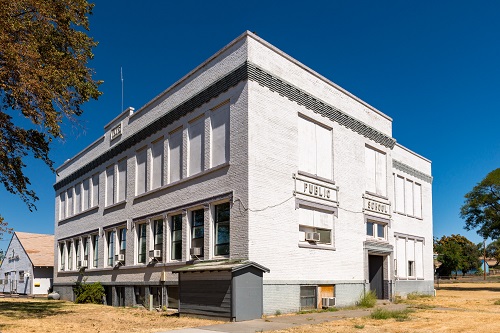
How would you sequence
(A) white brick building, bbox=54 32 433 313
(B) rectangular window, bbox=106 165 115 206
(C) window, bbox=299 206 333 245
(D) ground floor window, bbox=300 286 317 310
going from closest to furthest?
(A) white brick building, bbox=54 32 433 313 → (D) ground floor window, bbox=300 286 317 310 → (C) window, bbox=299 206 333 245 → (B) rectangular window, bbox=106 165 115 206

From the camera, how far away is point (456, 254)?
327 ft

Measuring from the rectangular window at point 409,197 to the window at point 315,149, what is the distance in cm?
1323

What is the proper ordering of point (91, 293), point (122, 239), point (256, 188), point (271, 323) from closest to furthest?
point (271, 323), point (256, 188), point (122, 239), point (91, 293)

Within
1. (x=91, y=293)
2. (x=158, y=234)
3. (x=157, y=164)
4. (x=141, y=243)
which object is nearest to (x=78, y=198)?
(x=91, y=293)

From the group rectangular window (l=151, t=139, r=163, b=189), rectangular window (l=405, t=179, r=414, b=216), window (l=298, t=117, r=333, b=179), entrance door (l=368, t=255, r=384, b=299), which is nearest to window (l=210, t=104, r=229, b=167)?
window (l=298, t=117, r=333, b=179)

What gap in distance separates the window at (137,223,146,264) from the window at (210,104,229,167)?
8.19 metres

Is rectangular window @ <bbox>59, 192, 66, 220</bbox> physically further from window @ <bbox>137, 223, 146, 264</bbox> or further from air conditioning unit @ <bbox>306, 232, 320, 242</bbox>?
air conditioning unit @ <bbox>306, 232, 320, 242</bbox>

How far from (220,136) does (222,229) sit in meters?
4.07

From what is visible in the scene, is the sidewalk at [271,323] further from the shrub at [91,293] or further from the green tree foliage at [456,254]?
the green tree foliage at [456,254]

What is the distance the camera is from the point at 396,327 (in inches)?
603

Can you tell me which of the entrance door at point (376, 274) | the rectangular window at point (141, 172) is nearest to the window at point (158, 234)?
the rectangular window at point (141, 172)

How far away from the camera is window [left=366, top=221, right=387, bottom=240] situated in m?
27.5

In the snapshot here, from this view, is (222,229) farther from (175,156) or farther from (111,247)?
(111,247)

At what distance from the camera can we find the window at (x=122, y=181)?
101ft
